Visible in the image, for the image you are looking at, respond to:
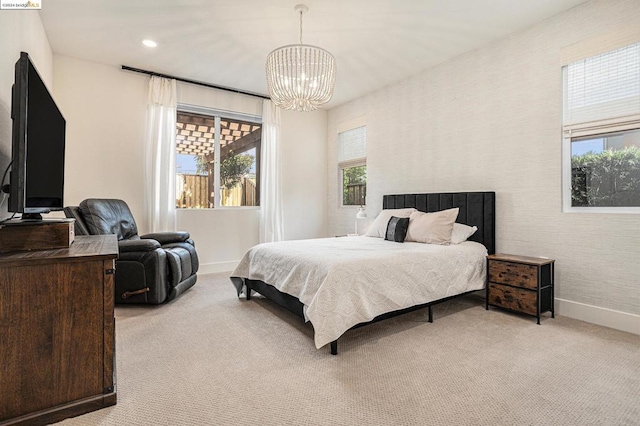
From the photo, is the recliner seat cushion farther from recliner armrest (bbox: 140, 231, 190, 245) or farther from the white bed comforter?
the white bed comforter

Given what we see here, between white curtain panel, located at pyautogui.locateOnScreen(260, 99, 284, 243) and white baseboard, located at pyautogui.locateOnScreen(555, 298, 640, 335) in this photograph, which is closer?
white baseboard, located at pyautogui.locateOnScreen(555, 298, 640, 335)

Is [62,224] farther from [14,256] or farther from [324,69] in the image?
[324,69]

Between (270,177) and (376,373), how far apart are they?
146 inches

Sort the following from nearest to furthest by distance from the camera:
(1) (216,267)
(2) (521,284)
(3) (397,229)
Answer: (2) (521,284) < (3) (397,229) < (1) (216,267)

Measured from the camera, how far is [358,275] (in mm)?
2314

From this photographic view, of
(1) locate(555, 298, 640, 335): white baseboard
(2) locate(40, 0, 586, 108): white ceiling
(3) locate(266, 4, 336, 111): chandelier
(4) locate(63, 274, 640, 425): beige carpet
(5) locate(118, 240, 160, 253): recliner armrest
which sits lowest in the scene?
(4) locate(63, 274, 640, 425): beige carpet

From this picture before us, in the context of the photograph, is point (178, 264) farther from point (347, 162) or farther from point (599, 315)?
point (599, 315)

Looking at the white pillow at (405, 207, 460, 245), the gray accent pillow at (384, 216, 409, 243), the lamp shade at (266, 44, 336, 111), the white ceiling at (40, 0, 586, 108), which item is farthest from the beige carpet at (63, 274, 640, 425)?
the white ceiling at (40, 0, 586, 108)

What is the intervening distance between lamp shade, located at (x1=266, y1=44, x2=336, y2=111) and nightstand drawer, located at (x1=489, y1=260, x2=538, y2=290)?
7.45ft

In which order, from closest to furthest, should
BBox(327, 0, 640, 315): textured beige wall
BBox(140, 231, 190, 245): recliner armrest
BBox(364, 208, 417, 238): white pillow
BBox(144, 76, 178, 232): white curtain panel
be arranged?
BBox(327, 0, 640, 315): textured beige wall → BBox(140, 231, 190, 245): recliner armrest → BBox(364, 208, 417, 238): white pillow → BBox(144, 76, 178, 232): white curtain panel

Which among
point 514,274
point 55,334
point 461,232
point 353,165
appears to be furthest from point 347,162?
point 55,334

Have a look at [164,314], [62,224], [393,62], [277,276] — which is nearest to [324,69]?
[393,62]

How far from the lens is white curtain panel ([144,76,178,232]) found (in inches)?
165

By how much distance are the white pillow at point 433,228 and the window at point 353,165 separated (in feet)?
5.83
